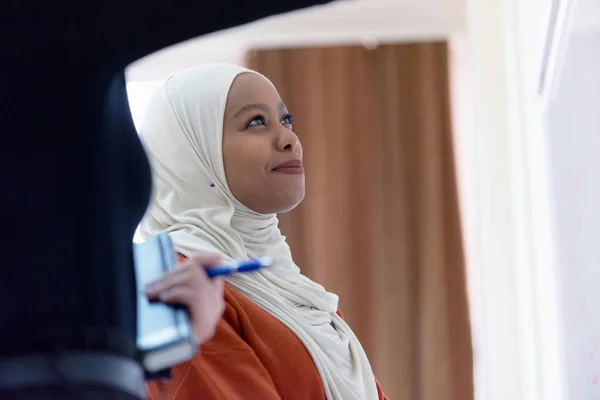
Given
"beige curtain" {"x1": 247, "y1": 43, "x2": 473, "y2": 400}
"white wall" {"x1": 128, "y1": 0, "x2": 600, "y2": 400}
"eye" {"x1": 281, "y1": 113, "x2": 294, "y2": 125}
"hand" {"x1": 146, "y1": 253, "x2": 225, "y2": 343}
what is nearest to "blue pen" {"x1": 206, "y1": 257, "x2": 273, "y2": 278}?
"hand" {"x1": 146, "y1": 253, "x2": 225, "y2": 343}

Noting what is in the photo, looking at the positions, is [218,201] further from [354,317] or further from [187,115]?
[354,317]

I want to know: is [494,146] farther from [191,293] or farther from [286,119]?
[191,293]

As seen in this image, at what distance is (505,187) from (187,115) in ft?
5.49

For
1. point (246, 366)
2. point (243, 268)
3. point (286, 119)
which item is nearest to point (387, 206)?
point (286, 119)

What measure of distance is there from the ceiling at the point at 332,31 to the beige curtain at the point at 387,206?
0.17 ft

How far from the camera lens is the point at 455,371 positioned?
258 cm

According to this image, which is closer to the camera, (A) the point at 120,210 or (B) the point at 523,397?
(A) the point at 120,210

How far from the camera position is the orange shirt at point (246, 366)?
802mm

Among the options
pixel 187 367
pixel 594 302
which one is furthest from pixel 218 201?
pixel 594 302

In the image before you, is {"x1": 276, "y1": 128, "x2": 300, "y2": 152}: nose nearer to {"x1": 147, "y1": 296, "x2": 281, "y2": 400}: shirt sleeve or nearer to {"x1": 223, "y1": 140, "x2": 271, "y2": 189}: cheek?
{"x1": 223, "y1": 140, "x2": 271, "y2": 189}: cheek

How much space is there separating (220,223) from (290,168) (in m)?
0.15

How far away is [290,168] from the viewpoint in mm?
1128

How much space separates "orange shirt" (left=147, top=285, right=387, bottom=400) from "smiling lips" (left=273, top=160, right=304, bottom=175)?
9.3 inches

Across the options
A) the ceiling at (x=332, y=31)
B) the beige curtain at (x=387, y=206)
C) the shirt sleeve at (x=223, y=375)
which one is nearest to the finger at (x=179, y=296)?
the shirt sleeve at (x=223, y=375)
